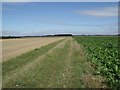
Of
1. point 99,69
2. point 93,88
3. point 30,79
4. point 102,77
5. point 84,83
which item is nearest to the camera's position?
point 93,88

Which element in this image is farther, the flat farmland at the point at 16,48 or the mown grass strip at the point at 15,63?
the flat farmland at the point at 16,48

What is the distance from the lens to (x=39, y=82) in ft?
36.8

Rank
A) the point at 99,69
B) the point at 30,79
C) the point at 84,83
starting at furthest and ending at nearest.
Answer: the point at 99,69 → the point at 30,79 → the point at 84,83

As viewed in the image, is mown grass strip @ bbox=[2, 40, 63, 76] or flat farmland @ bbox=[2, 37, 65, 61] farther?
flat farmland @ bbox=[2, 37, 65, 61]

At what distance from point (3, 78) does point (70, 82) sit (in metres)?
2.94

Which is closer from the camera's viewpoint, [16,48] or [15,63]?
[15,63]

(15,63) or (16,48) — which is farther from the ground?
(16,48)

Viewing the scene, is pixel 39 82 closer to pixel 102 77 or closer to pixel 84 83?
pixel 84 83

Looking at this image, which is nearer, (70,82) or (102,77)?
(70,82)

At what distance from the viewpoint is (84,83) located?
36.2ft

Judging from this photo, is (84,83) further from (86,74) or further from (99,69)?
(99,69)

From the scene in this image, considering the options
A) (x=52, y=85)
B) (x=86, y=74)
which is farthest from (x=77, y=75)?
(x=52, y=85)

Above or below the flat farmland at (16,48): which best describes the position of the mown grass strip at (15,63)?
below

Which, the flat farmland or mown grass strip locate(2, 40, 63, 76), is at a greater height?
the flat farmland
